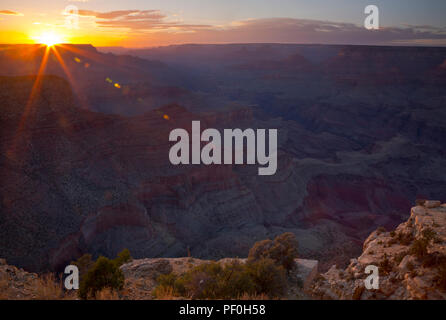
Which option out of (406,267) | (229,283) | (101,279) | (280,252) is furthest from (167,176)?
(406,267)

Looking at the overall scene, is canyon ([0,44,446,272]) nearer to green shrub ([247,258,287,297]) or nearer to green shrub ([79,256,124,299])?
green shrub ([79,256,124,299])

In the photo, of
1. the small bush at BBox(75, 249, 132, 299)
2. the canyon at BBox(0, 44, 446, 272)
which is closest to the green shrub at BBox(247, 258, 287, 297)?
the small bush at BBox(75, 249, 132, 299)

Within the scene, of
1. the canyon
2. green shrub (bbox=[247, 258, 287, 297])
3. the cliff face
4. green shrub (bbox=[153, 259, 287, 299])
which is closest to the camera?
the cliff face

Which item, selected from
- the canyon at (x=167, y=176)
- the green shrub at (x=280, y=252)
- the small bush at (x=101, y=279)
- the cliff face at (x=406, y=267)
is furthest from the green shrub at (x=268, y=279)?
the canyon at (x=167, y=176)

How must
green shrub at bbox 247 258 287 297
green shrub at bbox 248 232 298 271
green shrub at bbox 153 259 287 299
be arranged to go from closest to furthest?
green shrub at bbox 153 259 287 299, green shrub at bbox 247 258 287 297, green shrub at bbox 248 232 298 271

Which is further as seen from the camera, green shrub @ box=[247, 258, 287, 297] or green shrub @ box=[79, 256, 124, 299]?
green shrub @ box=[247, 258, 287, 297]
